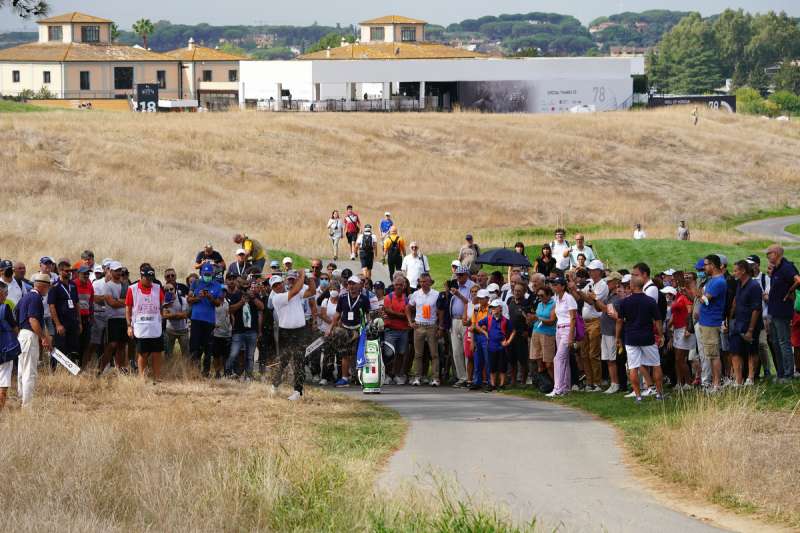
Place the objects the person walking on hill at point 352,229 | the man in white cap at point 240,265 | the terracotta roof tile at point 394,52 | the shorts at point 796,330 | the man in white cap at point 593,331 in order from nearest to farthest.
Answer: the shorts at point 796,330, the man in white cap at point 593,331, the man in white cap at point 240,265, the person walking on hill at point 352,229, the terracotta roof tile at point 394,52

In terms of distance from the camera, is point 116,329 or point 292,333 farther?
point 116,329

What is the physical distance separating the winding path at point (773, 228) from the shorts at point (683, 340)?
33.4 metres

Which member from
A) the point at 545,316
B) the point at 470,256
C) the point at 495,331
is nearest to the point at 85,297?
the point at 495,331

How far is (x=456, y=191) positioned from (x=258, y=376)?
1788 inches

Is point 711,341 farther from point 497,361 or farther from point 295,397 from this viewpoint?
point 295,397

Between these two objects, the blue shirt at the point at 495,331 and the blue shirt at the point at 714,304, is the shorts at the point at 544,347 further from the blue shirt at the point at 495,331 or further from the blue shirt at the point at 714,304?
the blue shirt at the point at 714,304

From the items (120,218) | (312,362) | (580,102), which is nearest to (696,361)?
(312,362)

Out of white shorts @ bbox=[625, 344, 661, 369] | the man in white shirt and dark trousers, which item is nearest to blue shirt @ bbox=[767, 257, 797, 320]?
white shorts @ bbox=[625, 344, 661, 369]

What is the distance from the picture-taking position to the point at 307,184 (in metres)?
62.3

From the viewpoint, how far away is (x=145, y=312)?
1816 centimetres

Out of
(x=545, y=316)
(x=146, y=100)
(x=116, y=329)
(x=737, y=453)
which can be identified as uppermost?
(x=146, y=100)

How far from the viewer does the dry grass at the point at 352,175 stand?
41.8m

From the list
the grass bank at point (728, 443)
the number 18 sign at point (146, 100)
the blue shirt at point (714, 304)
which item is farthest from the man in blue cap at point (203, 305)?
the number 18 sign at point (146, 100)

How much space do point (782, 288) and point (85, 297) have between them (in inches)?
395
